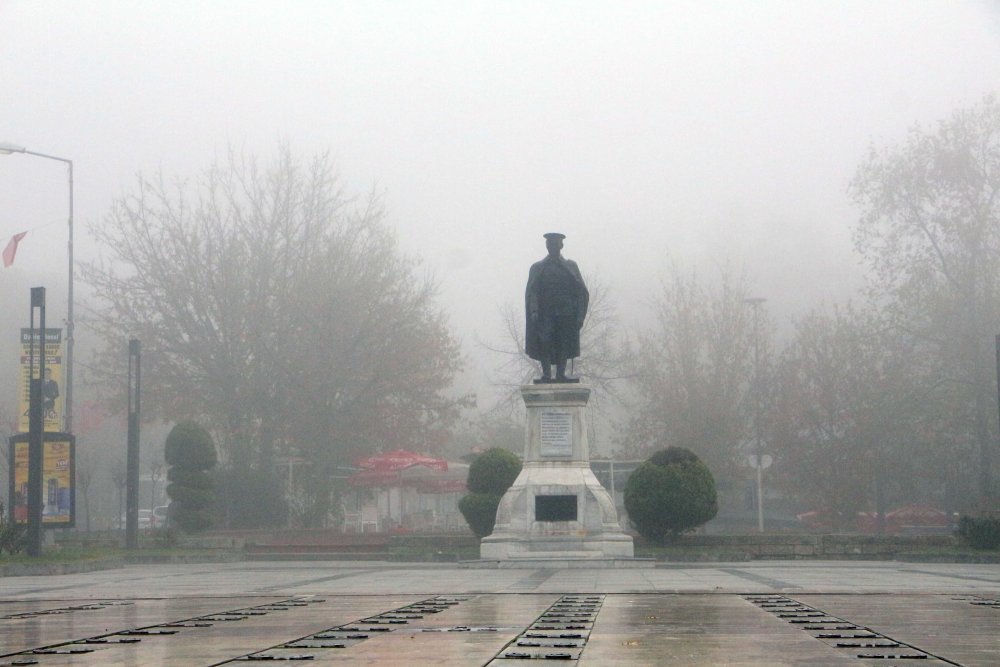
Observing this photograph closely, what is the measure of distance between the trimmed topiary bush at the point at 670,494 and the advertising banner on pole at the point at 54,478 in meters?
11.1

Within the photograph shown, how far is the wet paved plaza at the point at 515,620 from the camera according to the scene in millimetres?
7566

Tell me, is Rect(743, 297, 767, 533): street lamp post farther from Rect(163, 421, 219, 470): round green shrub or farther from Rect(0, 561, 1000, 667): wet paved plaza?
Rect(0, 561, 1000, 667): wet paved plaza

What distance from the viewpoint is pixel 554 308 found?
76.5ft

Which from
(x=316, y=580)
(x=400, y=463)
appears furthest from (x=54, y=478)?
(x=400, y=463)

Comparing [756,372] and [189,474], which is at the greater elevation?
[756,372]

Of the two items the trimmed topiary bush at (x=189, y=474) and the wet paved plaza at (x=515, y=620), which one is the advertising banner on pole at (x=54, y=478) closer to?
the wet paved plaza at (x=515, y=620)

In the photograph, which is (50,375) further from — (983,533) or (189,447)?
(983,533)

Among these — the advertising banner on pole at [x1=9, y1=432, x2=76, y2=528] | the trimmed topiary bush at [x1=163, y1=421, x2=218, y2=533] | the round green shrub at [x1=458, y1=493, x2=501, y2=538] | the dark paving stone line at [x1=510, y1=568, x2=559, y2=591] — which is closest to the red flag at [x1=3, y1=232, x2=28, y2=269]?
the trimmed topiary bush at [x1=163, y1=421, x2=218, y2=533]

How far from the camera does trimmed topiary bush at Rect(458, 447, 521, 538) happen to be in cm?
2659

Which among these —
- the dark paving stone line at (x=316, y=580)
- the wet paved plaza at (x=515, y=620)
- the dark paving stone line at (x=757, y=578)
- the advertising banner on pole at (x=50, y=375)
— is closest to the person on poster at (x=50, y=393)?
the advertising banner on pole at (x=50, y=375)

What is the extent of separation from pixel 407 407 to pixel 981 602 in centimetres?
3171

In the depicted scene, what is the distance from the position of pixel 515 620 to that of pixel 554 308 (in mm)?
13584

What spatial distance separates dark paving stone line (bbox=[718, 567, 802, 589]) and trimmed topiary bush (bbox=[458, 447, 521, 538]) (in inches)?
281

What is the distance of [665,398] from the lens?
47.6 meters
